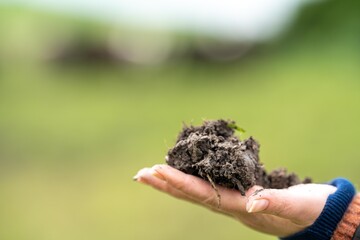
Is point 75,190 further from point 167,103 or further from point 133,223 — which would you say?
point 167,103

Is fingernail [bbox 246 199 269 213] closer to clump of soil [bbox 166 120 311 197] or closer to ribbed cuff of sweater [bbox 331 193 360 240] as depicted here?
clump of soil [bbox 166 120 311 197]

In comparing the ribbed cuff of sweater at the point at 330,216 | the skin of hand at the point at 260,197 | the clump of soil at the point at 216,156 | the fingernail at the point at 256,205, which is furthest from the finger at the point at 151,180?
the ribbed cuff of sweater at the point at 330,216

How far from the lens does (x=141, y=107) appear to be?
1070 centimetres

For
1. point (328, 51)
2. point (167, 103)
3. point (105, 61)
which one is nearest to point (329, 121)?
point (167, 103)

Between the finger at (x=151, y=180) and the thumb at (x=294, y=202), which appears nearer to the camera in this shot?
the thumb at (x=294, y=202)

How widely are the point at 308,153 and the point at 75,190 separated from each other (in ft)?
10.4

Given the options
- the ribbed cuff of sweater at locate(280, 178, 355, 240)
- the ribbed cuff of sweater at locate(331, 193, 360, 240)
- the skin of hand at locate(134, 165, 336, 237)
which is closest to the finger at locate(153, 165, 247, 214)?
the skin of hand at locate(134, 165, 336, 237)

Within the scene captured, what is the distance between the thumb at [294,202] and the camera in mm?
2127

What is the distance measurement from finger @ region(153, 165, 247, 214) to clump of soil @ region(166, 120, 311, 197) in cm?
3

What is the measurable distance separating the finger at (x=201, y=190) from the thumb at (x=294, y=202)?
175mm

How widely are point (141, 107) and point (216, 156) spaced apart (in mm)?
8388

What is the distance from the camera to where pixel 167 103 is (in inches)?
431

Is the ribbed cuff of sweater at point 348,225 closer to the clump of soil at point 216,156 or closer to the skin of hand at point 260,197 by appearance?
the skin of hand at point 260,197

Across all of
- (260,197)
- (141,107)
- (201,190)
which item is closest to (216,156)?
(201,190)
